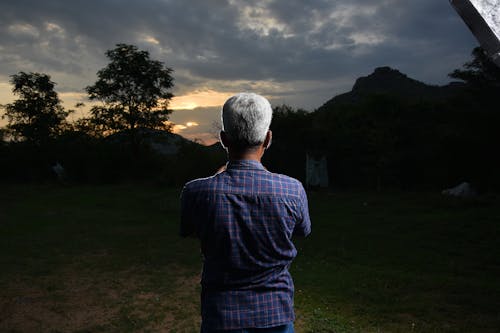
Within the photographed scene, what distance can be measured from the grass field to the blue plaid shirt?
393cm

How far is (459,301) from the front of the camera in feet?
19.9

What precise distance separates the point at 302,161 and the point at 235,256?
21.8m

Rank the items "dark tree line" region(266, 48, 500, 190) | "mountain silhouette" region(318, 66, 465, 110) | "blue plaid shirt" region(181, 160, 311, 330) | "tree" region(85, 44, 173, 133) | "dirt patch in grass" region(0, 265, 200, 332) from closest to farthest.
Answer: "blue plaid shirt" region(181, 160, 311, 330) → "dirt patch in grass" region(0, 265, 200, 332) → "dark tree line" region(266, 48, 500, 190) → "tree" region(85, 44, 173, 133) → "mountain silhouette" region(318, 66, 465, 110)

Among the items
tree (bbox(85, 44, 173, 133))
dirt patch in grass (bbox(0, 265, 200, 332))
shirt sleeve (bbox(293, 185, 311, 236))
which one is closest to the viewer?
shirt sleeve (bbox(293, 185, 311, 236))

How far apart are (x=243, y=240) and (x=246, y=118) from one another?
1.71ft

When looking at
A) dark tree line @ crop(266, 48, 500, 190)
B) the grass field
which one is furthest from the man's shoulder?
dark tree line @ crop(266, 48, 500, 190)

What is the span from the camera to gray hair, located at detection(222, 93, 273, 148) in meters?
1.67

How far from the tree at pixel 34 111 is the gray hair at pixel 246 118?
3601cm

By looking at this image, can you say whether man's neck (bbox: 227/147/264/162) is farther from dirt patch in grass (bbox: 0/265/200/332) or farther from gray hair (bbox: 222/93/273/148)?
dirt patch in grass (bbox: 0/265/200/332)

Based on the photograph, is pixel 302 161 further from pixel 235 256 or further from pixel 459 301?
pixel 235 256

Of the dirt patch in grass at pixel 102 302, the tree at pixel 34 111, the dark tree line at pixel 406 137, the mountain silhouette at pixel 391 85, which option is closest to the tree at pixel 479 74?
the dark tree line at pixel 406 137

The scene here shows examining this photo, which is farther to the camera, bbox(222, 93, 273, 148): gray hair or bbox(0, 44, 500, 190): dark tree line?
bbox(0, 44, 500, 190): dark tree line

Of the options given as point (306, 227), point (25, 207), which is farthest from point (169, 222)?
point (306, 227)

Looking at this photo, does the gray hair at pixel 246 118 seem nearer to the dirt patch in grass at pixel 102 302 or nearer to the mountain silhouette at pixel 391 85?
the dirt patch in grass at pixel 102 302
